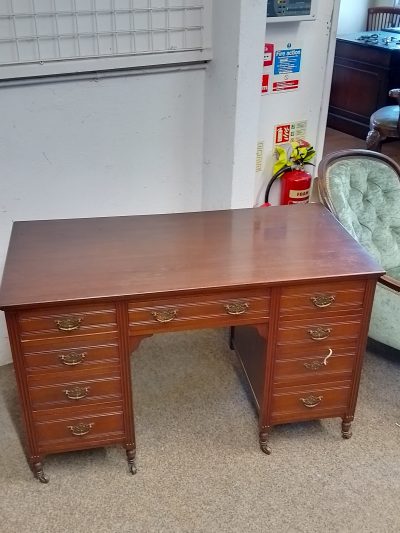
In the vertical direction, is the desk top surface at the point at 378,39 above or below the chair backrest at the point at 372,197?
above

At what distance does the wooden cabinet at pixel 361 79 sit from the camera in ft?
15.9

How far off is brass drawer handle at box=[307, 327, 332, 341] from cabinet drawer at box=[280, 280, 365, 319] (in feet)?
0.20

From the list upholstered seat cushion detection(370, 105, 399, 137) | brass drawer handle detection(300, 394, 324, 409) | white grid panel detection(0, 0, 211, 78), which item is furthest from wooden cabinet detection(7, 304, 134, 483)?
upholstered seat cushion detection(370, 105, 399, 137)

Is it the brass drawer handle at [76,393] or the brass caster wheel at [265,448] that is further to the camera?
the brass caster wheel at [265,448]

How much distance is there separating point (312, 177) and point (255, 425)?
4.24 ft

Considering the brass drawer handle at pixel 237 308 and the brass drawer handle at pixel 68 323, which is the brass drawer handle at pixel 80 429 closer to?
the brass drawer handle at pixel 68 323

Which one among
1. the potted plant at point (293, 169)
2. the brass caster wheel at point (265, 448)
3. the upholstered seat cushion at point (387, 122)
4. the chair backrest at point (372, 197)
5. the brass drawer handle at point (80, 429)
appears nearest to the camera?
the brass drawer handle at point (80, 429)

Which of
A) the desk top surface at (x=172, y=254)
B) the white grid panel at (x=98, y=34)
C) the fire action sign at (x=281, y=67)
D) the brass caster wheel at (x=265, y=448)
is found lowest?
the brass caster wheel at (x=265, y=448)

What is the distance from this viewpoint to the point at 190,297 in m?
1.74

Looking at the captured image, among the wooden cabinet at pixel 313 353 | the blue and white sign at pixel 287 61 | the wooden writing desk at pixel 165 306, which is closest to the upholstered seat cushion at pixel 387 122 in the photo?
the blue and white sign at pixel 287 61

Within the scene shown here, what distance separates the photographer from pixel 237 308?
1797 millimetres

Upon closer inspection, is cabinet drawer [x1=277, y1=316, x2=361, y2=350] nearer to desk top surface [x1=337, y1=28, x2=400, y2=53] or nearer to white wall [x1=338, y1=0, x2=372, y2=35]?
desk top surface [x1=337, y1=28, x2=400, y2=53]

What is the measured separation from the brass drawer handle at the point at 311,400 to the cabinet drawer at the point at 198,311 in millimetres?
388

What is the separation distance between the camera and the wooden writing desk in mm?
1704
